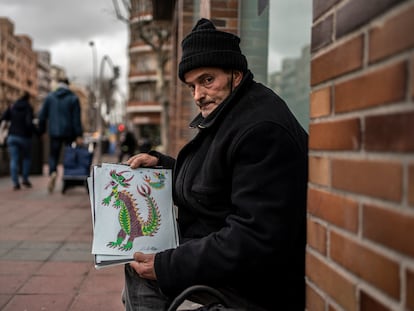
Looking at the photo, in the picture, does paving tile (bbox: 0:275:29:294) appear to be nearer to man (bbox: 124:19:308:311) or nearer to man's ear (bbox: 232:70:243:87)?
man (bbox: 124:19:308:311)

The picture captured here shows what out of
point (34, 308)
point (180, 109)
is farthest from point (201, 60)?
point (180, 109)

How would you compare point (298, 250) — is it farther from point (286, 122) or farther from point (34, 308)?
point (34, 308)

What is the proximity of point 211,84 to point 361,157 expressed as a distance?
92 centimetres

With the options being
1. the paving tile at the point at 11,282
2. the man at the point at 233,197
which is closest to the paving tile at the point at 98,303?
the paving tile at the point at 11,282

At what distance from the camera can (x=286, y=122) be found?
1.51m

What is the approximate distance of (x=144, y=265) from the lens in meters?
1.66

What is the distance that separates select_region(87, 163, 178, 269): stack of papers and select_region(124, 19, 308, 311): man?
65mm

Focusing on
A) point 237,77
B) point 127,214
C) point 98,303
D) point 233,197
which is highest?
point 237,77

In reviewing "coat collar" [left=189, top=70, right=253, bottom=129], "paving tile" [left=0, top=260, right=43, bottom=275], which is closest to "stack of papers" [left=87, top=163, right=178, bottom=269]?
"coat collar" [left=189, top=70, right=253, bottom=129]

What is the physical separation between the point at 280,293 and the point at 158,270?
42cm

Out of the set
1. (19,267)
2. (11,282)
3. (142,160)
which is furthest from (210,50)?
(19,267)

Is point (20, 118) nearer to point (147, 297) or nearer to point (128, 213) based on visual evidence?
point (128, 213)

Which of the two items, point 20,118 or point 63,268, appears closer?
point 63,268

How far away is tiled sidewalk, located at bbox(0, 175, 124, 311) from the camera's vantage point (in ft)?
10.0
